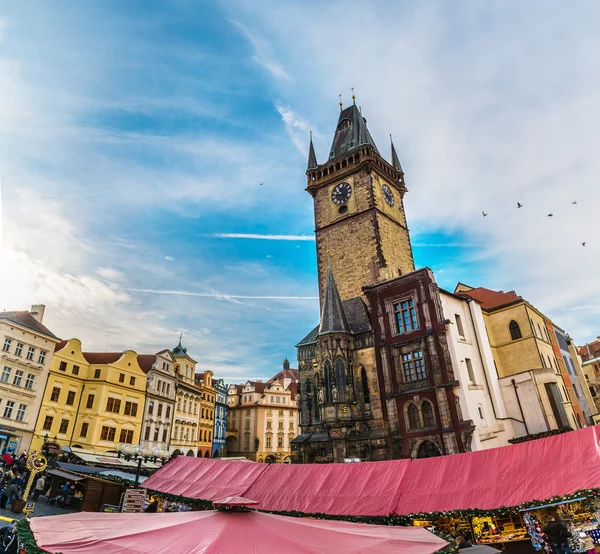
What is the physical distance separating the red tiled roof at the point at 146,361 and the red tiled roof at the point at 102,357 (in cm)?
333

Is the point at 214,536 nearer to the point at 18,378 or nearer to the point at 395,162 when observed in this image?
the point at 18,378

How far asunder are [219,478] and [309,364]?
17139 mm

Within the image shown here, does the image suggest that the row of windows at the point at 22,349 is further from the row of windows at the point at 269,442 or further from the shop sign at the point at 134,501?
the row of windows at the point at 269,442

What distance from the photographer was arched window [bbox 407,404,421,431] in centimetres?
2639

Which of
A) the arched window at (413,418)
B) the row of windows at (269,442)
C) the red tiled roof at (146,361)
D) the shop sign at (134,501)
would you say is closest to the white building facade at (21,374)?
the red tiled roof at (146,361)

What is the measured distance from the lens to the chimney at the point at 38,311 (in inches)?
1505

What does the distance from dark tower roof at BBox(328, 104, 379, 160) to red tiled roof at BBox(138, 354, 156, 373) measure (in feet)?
97.8

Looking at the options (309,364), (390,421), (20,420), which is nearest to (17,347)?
→ (20,420)

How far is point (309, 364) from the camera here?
34.5 meters

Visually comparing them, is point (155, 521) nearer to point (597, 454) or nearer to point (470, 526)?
point (470, 526)

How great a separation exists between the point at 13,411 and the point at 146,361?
15.7 metres

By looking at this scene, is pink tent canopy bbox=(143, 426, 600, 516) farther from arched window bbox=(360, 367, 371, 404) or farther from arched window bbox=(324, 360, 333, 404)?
arched window bbox=(360, 367, 371, 404)

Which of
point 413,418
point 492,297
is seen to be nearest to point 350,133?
point 492,297

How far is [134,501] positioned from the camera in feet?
54.3
